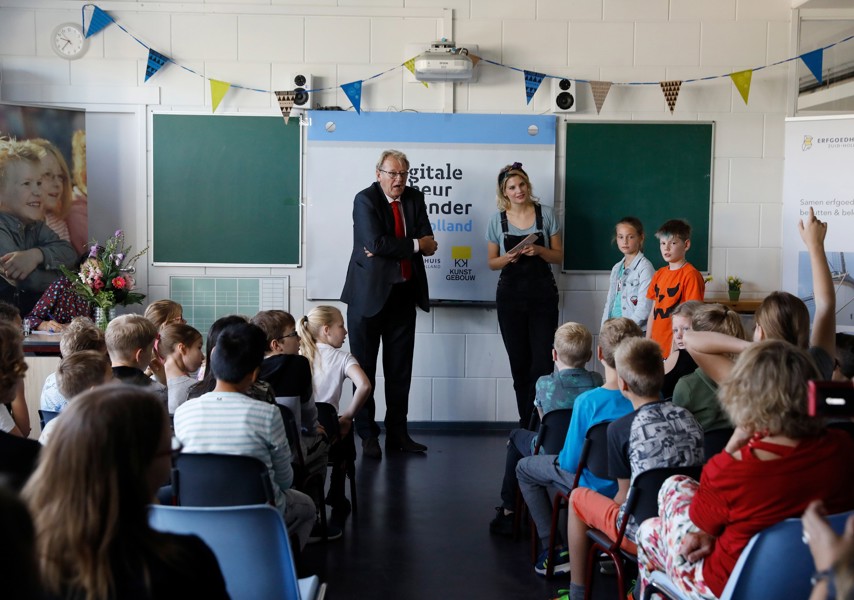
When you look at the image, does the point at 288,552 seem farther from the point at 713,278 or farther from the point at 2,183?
the point at 713,278

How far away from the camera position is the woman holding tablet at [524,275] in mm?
5594

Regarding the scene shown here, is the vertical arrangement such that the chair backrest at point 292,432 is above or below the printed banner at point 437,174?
below

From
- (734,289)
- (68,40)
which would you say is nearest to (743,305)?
(734,289)

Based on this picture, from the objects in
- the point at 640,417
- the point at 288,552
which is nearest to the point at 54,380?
the point at 288,552

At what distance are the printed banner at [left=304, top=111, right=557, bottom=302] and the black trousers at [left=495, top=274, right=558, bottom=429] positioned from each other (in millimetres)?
407

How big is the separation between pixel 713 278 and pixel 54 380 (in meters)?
4.39

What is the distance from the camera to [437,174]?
5.98 meters

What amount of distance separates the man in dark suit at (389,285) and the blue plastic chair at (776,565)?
355 centimetres

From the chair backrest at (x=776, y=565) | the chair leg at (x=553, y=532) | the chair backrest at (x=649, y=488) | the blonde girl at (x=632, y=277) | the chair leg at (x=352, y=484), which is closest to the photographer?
the chair backrest at (x=776, y=565)

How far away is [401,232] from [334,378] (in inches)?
63.4

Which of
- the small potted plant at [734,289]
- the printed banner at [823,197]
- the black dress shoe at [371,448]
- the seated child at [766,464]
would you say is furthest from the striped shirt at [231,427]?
the printed banner at [823,197]

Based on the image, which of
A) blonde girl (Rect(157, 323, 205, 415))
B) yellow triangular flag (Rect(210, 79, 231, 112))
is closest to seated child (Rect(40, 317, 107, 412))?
blonde girl (Rect(157, 323, 205, 415))

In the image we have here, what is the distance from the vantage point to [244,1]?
5.84 metres

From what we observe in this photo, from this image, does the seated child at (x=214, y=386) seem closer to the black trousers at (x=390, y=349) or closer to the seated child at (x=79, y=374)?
the seated child at (x=79, y=374)
